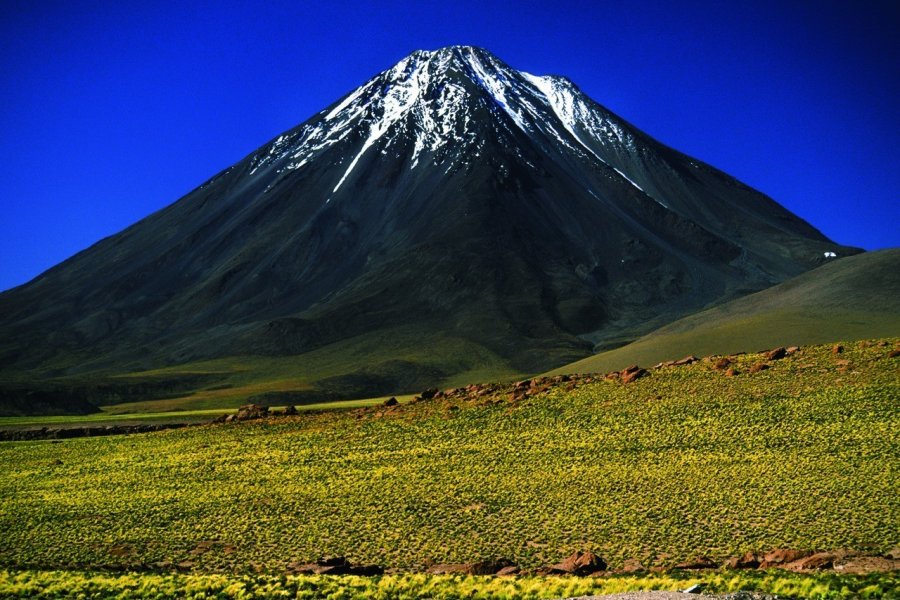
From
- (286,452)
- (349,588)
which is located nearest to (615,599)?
(349,588)

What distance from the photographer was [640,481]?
3306 cm

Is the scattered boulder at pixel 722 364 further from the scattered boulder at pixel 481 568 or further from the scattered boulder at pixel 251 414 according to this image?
the scattered boulder at pixel 251 414

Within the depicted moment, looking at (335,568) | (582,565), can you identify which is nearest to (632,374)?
(582,565)

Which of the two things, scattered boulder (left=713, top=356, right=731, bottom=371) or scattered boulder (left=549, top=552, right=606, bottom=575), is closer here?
scattered boulder (left=549, top=552, right=606, bottom=575)

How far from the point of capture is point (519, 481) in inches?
1380

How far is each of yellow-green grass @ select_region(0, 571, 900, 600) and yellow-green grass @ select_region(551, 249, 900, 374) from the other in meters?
61.6

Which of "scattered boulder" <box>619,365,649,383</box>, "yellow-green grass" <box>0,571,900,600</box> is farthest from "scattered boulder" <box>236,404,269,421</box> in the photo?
"yellow-green grass" <box>0,571,900,600</box>

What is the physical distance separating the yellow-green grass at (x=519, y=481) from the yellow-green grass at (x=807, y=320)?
33.6 m

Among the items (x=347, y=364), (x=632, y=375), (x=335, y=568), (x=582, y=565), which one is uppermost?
(x=347, y=364)

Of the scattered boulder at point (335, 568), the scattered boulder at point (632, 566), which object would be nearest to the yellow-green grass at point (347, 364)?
the scattered boulder at point (335, 568)

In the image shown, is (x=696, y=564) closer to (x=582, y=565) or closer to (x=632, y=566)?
(x=632, y=566)

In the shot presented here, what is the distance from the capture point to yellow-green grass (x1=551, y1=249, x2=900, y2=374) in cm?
8119

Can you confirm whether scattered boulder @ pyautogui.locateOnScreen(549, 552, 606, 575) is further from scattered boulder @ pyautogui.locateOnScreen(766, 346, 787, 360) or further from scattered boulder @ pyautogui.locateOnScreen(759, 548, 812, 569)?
scattered boulder @ pyautogui.locateOnScreen(766, 346, 787, 360)

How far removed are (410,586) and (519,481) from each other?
14.2 meters
